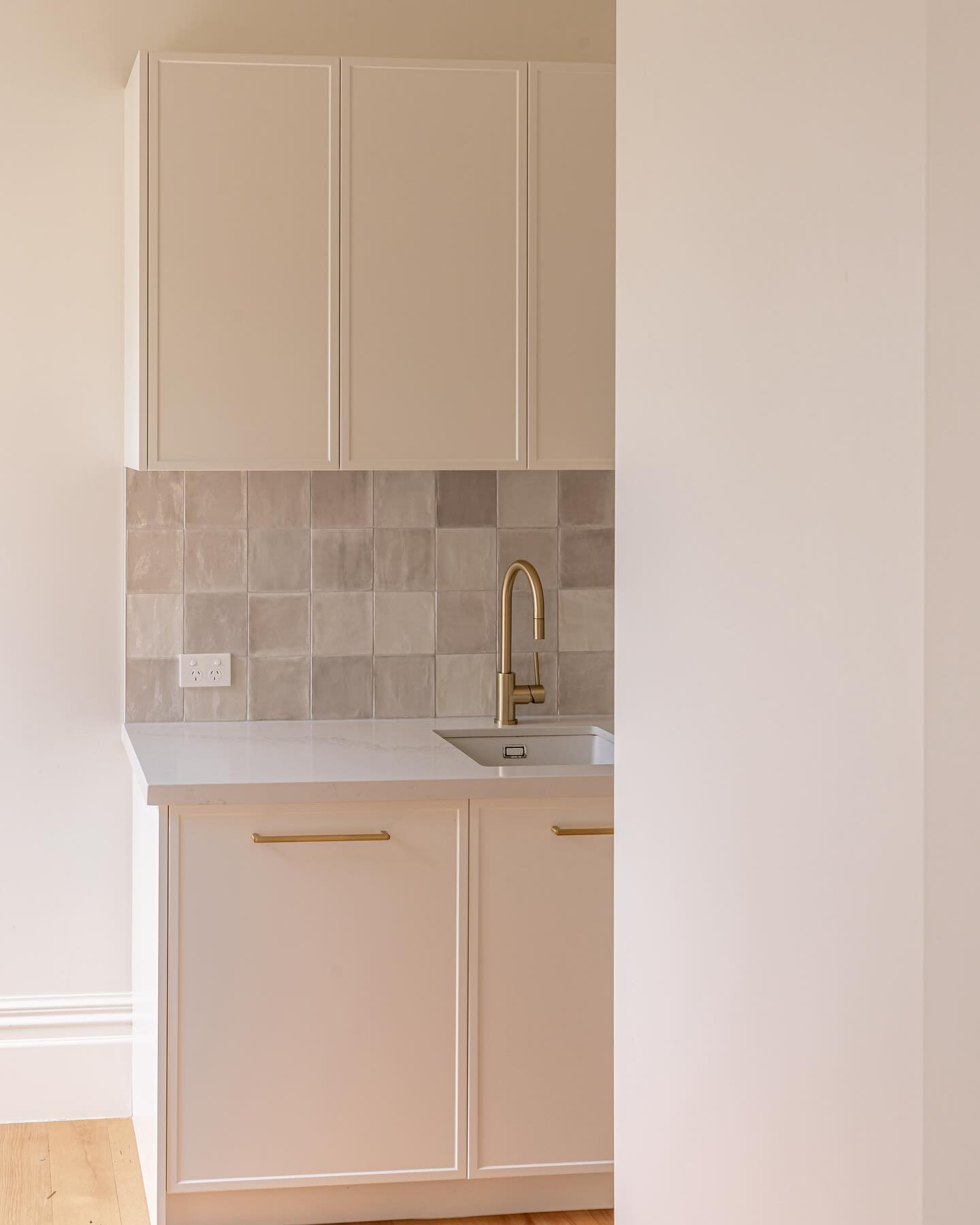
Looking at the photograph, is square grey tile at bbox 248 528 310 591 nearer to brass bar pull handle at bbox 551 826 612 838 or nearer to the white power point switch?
the white power point switch

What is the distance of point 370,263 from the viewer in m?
2.79

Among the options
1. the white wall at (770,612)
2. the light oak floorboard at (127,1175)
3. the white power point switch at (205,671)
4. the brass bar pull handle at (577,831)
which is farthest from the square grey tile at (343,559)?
the white wall at (770,612)

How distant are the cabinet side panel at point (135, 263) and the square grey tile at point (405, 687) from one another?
2.46ft

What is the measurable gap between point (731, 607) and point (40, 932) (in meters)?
2.81

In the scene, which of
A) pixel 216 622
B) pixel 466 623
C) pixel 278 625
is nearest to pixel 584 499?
pixel 466 623

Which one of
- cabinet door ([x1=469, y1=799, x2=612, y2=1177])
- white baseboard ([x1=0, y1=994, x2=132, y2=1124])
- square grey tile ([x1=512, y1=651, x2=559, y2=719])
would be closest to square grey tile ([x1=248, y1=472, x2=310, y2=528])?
square grey tile ([x1=512, y1=651, x2=559, y2=719])

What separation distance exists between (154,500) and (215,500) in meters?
0.14

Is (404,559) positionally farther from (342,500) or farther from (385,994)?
(385,994)

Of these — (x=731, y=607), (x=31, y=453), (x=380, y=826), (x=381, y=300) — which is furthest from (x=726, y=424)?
(x=31, y=453)

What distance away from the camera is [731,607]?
1.97 ft

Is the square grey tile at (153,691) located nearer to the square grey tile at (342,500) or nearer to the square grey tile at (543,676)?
the square grey tile at (342,500)

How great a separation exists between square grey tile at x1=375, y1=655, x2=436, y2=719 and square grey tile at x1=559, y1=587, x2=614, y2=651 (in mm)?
329

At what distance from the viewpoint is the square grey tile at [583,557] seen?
3.25m

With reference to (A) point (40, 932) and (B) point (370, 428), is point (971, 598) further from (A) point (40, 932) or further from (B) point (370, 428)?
(A) point (40, 932)
